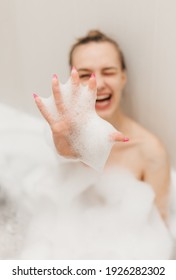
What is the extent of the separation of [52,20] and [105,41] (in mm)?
234

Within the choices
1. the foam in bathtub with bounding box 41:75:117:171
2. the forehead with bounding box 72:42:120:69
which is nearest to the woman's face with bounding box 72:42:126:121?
the forehead with bounding box 72:42:120:69

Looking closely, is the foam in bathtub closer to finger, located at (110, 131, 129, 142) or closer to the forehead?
finger, located at (110, 131, 129, 142)

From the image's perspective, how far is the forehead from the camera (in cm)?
133

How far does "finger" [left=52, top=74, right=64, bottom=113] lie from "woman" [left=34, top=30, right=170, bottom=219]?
6.4 inches

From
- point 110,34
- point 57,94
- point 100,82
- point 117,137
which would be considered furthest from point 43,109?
point 110,34

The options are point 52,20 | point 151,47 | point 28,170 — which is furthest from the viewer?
point 28,170

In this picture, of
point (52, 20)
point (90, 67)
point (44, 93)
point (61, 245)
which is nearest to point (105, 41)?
point (90, 67)

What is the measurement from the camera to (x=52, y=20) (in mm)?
1463

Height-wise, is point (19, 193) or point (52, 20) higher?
point (52, 20)

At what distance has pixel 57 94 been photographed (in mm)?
1026

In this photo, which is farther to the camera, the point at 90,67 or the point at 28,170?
the point at 28,170

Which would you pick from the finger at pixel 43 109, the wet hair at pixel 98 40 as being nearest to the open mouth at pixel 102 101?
the wet hair at pixel 98 40
